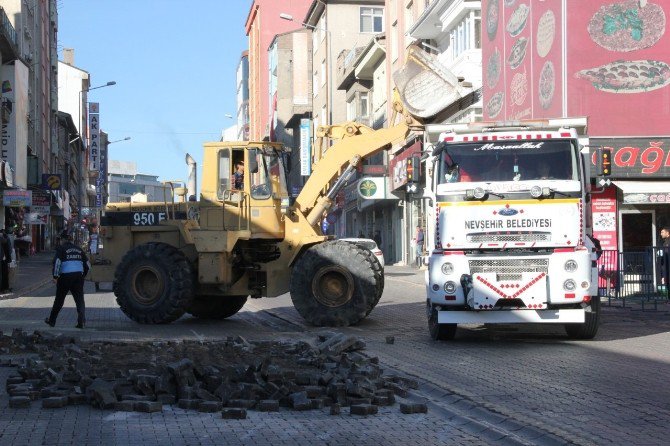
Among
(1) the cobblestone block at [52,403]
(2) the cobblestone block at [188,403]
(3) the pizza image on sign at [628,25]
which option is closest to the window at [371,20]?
(3) the pizza image on sign at [628,25]

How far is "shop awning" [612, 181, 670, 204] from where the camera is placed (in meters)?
26.5

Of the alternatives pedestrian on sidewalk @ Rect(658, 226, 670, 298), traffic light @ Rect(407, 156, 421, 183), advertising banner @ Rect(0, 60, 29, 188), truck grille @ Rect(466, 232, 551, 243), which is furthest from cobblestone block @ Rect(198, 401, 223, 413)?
advertising banner @ Rect(0, 60, 29, 188)

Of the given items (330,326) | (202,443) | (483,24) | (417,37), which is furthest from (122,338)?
(417,37)

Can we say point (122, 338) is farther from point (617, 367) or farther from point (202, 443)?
point (202, 443)

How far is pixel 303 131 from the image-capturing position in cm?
7281

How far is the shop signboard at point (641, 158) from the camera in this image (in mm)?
26562

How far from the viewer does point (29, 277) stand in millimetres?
36906

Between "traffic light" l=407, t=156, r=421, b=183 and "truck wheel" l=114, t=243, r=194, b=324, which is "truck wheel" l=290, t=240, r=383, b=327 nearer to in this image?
"truck wheel" l=114, t=243, r=194, b=324

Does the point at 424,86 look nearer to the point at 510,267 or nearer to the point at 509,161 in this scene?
the point at 509,161

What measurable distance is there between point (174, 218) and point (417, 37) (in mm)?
26654

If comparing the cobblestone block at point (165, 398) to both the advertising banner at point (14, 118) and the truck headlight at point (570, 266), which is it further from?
the advertising banner at point (14, 118)

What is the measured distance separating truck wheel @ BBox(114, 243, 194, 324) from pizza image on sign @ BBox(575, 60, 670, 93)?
13913 mm

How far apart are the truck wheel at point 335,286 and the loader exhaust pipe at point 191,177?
7.58ft

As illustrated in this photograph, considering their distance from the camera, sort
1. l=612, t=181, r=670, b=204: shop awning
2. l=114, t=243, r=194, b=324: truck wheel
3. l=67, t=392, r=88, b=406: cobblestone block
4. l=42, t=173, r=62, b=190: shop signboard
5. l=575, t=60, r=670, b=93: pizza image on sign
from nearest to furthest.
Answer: l=67, t=392, r=88, b=406: cobblestone block → l=114, t=243, r=194, b=324: truck wheel → l=612, t=181, r=670, b=204: shop awning → l=575, t=60, r=670, b=93: pizza image on sign → l=42, t=173, r=62, b=190: shop signboard
